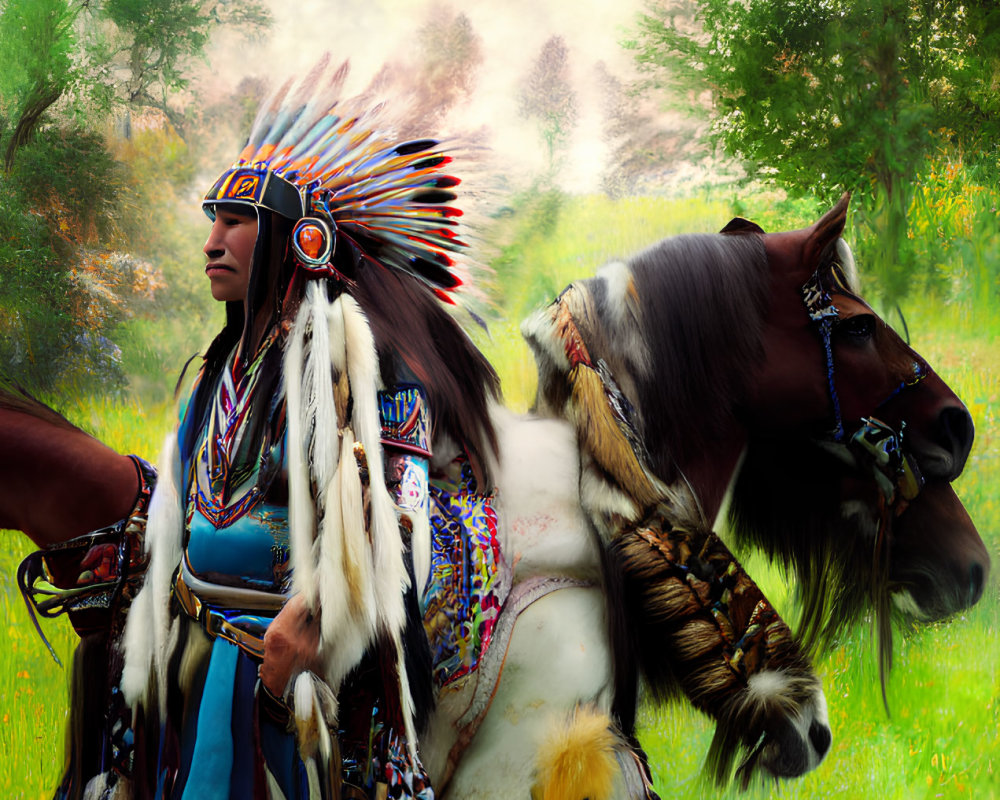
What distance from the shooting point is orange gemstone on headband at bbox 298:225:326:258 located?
1.37 meters

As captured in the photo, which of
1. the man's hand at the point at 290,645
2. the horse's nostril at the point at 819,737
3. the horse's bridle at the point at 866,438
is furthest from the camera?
the horse's bridle at the point at 866,438

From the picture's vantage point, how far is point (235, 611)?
1383 millimetres

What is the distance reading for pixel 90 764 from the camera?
1.66 meters

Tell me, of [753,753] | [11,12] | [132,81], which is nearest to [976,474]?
[753,753]

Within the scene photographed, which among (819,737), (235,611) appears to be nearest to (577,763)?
(819,737)

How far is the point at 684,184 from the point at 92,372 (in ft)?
8.20

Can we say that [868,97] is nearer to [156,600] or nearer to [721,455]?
[721,455]

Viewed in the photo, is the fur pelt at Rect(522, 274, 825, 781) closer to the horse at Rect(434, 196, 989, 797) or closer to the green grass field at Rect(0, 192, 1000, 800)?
the horse at Rect(434, 196, 989, 797)

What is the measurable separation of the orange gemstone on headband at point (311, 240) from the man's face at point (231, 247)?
12cm

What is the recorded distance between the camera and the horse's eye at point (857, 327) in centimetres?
165

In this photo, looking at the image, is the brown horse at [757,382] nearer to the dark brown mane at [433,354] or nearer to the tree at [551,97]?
the dark brown mane at [433,354]

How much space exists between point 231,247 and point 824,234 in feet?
3.68

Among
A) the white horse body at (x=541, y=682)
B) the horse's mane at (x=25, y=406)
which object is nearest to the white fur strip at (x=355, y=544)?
the white horse body at (x=541, y=682)

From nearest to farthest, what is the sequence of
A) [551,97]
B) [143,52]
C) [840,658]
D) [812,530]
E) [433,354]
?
[433,354] → [812,530] → [840,658] → [143,52] → [551,97]
